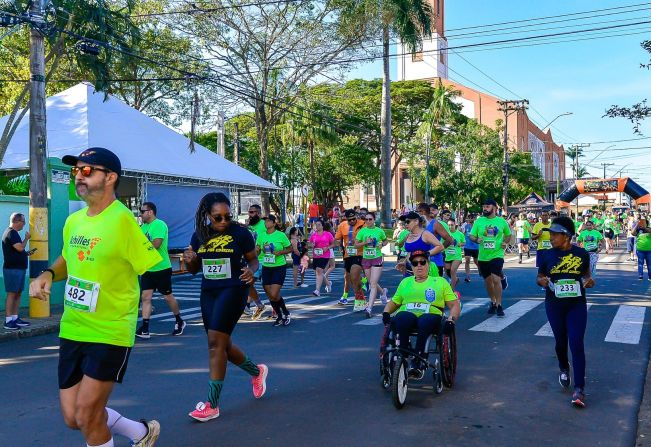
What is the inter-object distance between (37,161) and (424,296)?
8246 millimetres

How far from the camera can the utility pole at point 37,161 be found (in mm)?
11641

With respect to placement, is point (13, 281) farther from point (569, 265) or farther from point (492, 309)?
point (569, 265)

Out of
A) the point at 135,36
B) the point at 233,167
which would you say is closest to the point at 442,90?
the point at 233,167

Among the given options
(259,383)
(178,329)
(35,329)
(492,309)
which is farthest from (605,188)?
(259,383)

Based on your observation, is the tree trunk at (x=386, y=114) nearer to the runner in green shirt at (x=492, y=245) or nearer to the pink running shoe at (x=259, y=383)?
the runner in green shirt at (x=492, y=245)

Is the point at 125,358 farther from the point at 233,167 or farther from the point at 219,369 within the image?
the point at 233,167

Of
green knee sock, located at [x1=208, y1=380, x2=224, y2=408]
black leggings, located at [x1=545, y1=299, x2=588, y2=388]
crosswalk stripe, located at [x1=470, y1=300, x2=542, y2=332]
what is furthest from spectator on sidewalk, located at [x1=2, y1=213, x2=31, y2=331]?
black leggings, located at [x1=545, y1=299, x2=588, y2=388]

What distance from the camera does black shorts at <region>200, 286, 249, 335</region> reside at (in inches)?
216

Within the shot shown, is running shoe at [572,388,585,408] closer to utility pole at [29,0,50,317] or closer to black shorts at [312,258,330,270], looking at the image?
utility pole at [29,0,50,317]

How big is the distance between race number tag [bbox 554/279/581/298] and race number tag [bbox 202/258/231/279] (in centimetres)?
302

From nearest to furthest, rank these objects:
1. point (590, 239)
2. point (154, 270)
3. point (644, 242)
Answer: point (154, 270) → point (590, 239) → point (644, 242)

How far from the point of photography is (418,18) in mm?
31391

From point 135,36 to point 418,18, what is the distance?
688 inches

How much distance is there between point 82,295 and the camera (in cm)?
365
